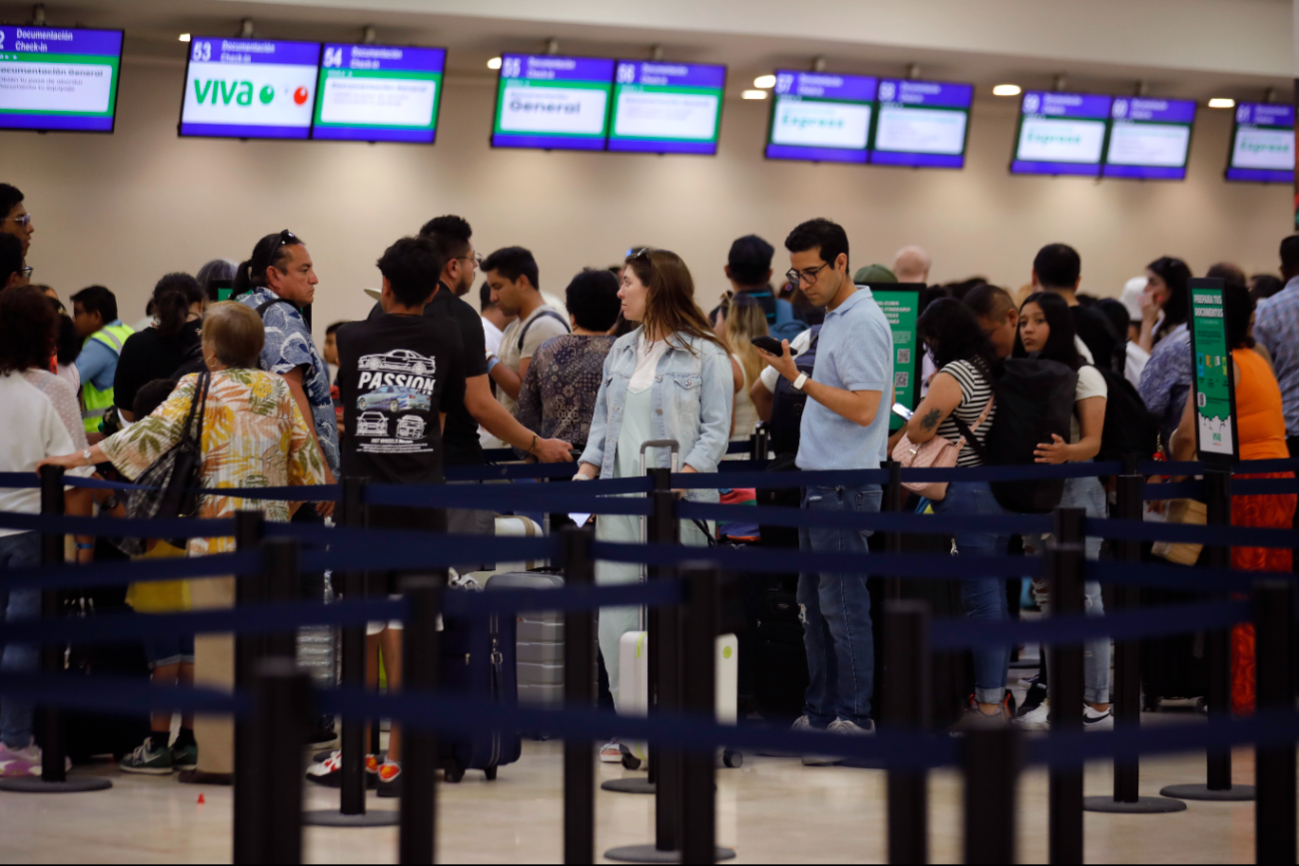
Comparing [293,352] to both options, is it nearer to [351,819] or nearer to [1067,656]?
[351,819]

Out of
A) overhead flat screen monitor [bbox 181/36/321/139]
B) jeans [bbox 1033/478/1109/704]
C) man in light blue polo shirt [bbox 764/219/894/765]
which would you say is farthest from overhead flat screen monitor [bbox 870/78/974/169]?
man in light blue polo shirt [bbox 764/219/894/765]

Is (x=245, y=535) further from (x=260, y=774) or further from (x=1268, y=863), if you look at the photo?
(x=1268, y=863)

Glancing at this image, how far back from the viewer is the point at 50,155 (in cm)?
1016

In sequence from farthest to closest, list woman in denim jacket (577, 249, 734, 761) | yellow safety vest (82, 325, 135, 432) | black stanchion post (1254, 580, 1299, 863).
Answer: yellow safety vest (82, 325, 135, 432) → woman in denim jacket (577, 249, 734, 761) → black stanchion post (1254, 580, 1299, 863)

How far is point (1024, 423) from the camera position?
225 inches

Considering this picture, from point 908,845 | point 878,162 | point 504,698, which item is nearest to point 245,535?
point 504,698

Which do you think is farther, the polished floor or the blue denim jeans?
the blue denim jeans

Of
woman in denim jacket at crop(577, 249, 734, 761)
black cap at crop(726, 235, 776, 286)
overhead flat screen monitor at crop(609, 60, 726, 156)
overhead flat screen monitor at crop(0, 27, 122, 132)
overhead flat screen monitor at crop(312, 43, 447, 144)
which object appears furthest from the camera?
overhead flat screen monitor at crop(609, 60, 726, 156)

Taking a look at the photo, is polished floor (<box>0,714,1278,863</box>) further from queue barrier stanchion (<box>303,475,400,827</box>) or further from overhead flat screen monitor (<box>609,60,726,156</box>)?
overhead flat screen monitor (<box>609,60,726,156</box>)

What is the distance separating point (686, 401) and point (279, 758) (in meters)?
3.02

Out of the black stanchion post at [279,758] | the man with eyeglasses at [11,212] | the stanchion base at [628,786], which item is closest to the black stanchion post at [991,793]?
the black stanchion post at [279,758]

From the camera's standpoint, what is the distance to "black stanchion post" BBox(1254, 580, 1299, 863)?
9.82 feet

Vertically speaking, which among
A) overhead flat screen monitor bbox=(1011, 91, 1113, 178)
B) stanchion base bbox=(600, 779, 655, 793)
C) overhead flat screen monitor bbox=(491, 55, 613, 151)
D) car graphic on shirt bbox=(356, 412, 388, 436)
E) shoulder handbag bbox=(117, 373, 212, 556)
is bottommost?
stanchion base bbox=(600, 779, 655, 793)

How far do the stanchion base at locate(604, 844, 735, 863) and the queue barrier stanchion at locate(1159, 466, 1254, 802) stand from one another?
1502mm
